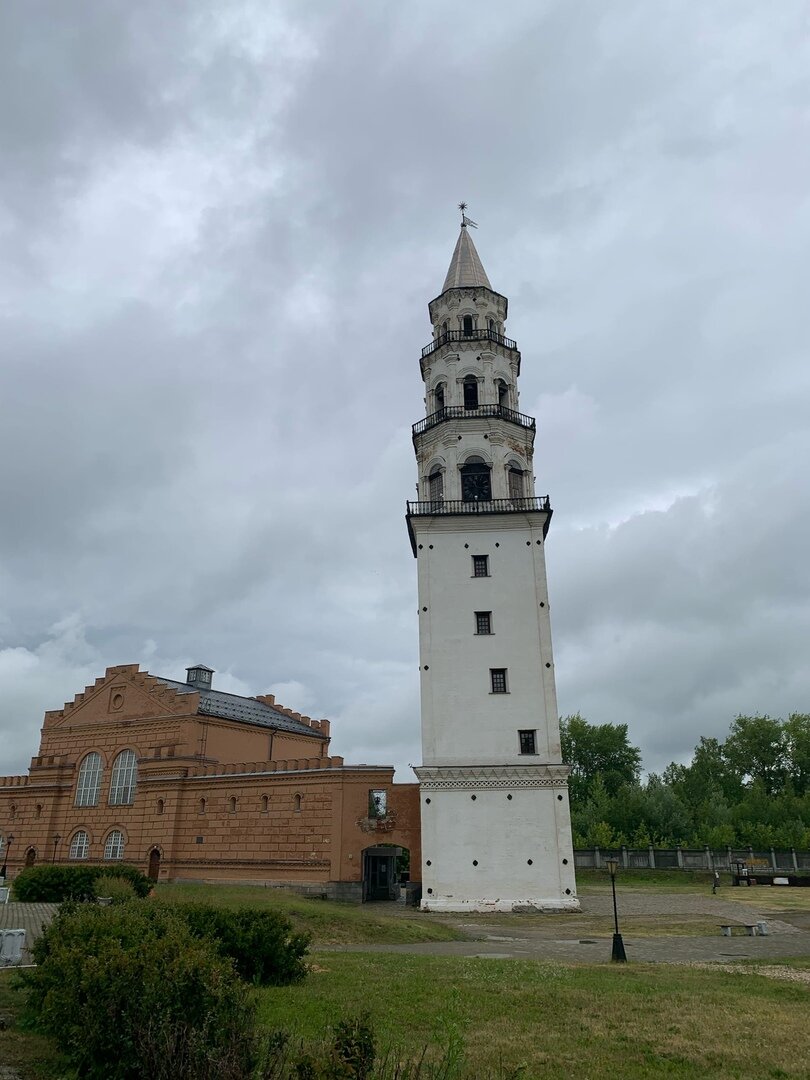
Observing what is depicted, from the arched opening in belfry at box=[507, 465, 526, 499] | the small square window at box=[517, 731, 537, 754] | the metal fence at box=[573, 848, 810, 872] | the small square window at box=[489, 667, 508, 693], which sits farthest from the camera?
the metal fence at box=[573, 848, 810, 872]

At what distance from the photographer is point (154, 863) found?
42188 mm

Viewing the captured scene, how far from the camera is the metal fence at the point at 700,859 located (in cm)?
5156

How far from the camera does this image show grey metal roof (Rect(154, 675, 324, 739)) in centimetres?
4675

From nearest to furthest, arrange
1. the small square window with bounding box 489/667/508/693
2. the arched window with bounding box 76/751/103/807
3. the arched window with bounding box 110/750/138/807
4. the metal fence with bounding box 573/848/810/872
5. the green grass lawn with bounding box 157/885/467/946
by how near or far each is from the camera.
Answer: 1. the green grass lawn with bounding box 157/885/467/946
2. the small square window with bounding box 489/667/508/693
3. the arched window with bounding box 110/750/138/807
4. the arched window with bounding box 76/751/103/807
5. the metal fence with bounding box 573/848/810/872

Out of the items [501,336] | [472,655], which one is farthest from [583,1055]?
[501,336]

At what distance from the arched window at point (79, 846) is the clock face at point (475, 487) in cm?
2991

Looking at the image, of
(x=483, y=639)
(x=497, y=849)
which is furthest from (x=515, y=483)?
(x=497, y=849)

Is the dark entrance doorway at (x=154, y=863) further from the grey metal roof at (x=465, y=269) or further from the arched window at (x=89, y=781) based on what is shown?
the grey metal roof at (x=465, y=269)

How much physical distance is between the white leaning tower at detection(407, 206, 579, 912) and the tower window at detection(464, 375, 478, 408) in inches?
2.3

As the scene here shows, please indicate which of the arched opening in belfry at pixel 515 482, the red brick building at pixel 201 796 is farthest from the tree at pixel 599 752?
the arched opening in belfry at pixel 515 482

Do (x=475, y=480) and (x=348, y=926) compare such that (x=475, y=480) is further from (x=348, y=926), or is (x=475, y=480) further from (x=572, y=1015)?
(x=572, y=1015)

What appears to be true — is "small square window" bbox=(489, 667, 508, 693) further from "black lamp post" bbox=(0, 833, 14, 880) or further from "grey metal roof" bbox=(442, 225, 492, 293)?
Answer: "black lamp post" bbox=(0, 833, 14, 880)

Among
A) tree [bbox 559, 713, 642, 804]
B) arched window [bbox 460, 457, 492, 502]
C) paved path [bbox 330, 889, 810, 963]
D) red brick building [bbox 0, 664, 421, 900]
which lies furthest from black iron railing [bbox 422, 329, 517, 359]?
tree [bbox 559, 713, 642, 804]

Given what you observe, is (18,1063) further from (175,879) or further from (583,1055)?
(175,879)
